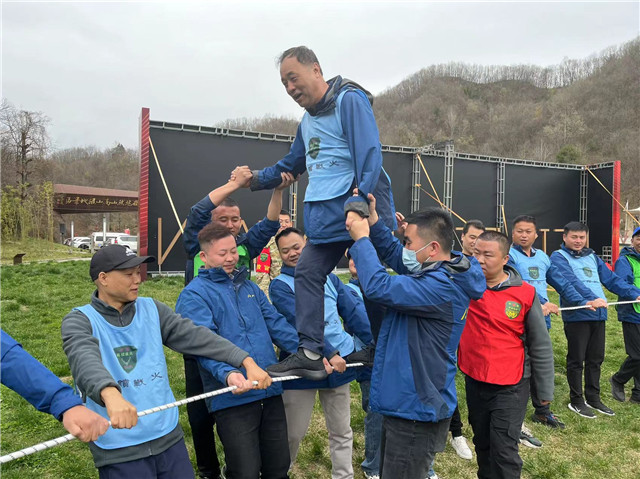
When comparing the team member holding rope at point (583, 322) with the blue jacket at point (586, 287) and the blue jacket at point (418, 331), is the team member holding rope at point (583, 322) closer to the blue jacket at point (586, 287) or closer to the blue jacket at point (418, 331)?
the blue jacket at point (586, 287)

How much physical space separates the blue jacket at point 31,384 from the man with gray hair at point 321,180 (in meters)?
1.13

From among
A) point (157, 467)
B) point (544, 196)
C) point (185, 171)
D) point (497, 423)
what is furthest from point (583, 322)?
point (544, 196)

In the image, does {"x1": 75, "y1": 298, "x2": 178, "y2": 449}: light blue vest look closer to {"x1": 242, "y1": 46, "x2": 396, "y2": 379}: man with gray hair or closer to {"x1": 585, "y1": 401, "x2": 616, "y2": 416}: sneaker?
{"x1": 242, "y1": 46, "x2": 396, "y2": 379}: man with gray hair

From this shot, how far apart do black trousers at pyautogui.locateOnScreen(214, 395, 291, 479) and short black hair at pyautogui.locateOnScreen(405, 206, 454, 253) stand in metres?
1.25

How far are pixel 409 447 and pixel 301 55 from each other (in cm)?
211

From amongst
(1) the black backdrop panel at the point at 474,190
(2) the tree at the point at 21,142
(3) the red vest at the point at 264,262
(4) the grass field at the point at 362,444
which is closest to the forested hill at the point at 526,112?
(2) the tree at the point at 21,142

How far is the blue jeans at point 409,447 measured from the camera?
226cm

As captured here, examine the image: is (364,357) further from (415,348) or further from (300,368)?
(415,348)

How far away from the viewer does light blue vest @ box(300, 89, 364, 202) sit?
8.64ft

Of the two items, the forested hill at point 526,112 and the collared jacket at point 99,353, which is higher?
the forested hill at point 526,112

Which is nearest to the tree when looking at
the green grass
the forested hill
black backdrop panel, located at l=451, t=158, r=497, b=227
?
the green grass

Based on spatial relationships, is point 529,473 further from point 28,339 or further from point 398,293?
point 28,339

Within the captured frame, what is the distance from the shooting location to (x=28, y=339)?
6.79m

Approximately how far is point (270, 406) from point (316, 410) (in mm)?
2205
